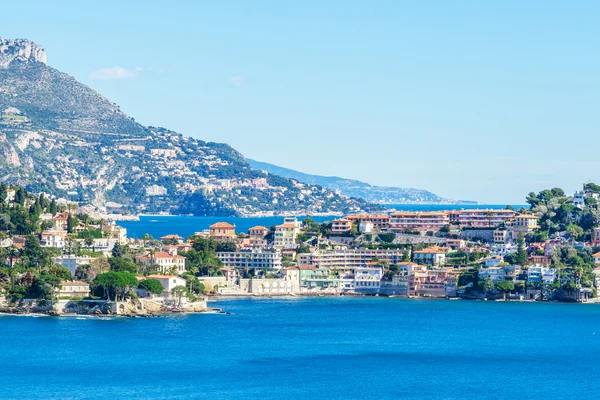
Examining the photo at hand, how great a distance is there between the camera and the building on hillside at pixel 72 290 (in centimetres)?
6636

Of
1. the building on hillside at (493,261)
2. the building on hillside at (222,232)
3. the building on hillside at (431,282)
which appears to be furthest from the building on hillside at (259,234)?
the building on hillside at (493,261)

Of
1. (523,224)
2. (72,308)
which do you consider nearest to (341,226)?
(523,224)

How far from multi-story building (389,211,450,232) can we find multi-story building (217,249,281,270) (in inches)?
631

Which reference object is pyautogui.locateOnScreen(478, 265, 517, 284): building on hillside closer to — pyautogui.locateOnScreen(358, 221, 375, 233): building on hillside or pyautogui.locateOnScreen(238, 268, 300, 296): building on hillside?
pyautogui.locateOnScreen(238, 268, 300, 296): building on hillside

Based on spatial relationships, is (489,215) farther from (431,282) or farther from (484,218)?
(431,282)

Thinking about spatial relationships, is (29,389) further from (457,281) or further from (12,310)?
(457,281)

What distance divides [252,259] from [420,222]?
18.8 meters

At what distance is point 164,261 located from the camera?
78.2 meters

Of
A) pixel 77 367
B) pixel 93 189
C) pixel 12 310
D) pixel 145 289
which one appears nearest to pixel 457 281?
pixel 145 289

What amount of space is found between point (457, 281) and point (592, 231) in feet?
42.2

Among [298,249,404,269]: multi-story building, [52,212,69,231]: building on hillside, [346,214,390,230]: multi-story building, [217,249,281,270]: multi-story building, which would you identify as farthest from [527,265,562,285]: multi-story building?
[52,212,69,231]: building on hillside

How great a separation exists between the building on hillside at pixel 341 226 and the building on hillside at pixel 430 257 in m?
10.9

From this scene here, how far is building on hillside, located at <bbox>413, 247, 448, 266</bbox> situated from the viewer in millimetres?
84000

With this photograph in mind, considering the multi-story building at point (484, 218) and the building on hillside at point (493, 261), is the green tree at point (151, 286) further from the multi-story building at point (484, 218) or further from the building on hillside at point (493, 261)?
the multi-story building at point (484, 218)
